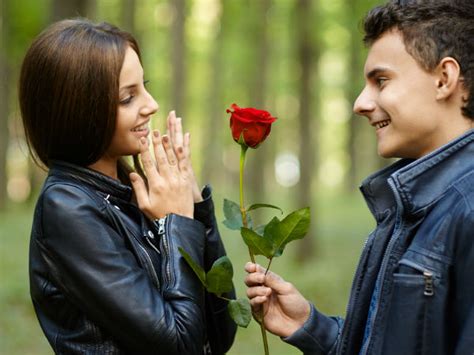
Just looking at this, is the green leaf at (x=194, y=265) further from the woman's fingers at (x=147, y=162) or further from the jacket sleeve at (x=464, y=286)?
the jacket sleeve at (x=464, y=286)

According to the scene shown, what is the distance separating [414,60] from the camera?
195 cm

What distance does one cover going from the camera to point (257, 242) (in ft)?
6.91

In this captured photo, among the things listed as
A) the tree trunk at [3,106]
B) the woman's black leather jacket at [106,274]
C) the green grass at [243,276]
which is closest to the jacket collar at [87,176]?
the woman's black leather jacket at [106,274]

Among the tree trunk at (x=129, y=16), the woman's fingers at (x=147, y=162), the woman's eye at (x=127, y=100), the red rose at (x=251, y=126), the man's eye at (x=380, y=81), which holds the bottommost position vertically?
the woman's fingers at (x=147, y=162)

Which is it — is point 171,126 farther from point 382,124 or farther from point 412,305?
point 412,305

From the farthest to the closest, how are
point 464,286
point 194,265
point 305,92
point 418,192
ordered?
point 305,92 → point 194,265 → point 418,192 → point 464,286

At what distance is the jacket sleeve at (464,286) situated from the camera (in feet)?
5.47

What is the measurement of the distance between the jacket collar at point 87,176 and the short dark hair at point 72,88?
1.5 inches

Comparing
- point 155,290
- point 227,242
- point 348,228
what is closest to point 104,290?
point 155,290

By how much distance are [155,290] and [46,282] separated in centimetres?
38

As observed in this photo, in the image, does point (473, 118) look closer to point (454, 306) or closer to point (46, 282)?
point (454, 306)

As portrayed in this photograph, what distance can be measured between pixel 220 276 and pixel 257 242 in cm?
18

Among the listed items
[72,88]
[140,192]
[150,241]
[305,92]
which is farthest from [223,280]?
[305,92]

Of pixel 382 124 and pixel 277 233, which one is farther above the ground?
pixel 382 124
